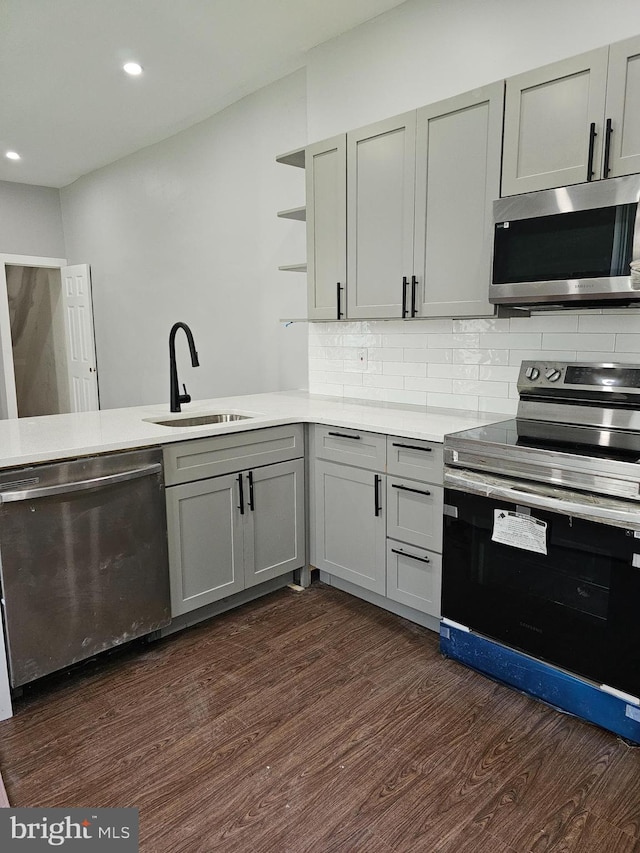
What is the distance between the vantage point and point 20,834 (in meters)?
1.29

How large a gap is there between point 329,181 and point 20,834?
115 inches

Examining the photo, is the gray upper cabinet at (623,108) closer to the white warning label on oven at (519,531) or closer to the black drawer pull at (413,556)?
the white warning label on oven at (519,531)

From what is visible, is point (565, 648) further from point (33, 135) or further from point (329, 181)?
point (33, 135)

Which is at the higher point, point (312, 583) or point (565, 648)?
point (565, 648)

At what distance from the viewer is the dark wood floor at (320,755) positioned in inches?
60.3

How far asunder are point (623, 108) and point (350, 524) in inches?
77.7

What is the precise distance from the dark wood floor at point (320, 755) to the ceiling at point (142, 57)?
3123mm

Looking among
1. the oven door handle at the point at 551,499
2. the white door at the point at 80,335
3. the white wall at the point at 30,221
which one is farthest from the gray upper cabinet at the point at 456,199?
the white wall at the point at 30,221

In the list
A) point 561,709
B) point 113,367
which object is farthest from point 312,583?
point 113,367

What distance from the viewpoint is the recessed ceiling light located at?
3.45 meters

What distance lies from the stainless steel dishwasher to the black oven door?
121 centimetres

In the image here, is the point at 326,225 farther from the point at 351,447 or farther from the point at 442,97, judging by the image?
the point at 351,447

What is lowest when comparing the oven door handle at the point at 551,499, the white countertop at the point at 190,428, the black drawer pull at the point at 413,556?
the black drawer pull at the point at 413,556

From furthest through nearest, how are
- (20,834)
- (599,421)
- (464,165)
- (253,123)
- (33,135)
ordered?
(33,135), (253,123), (464,165), (599,421), (20,834)
